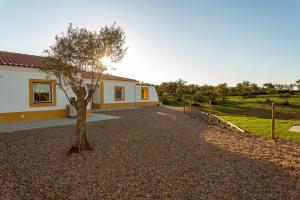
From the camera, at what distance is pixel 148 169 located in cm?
481

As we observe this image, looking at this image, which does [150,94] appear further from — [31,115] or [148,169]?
[148,169]

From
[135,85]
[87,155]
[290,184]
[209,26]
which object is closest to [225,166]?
[290,184]

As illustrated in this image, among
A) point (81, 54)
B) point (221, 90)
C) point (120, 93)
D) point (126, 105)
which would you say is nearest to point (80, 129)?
point (81, 54)

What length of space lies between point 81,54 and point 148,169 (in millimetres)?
3909

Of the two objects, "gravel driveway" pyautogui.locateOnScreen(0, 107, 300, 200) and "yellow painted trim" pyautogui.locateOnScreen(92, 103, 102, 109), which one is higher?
"yellow painted trim" pyautogui.locateOnScreen(92, 103, 102, 109)

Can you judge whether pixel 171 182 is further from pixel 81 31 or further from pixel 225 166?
pixel 81 31

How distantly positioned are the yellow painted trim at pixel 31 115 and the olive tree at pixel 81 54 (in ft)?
22.2

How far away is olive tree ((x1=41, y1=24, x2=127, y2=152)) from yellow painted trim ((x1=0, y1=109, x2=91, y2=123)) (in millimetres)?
6769

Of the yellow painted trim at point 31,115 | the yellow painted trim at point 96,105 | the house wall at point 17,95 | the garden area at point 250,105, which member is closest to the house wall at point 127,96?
the yellow painted trim at point 96,105

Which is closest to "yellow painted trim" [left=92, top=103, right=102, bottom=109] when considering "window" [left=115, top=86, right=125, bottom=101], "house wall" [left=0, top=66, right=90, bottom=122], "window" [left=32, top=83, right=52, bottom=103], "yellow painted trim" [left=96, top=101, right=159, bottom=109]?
"yellow painted trim" [left=96, top=101, right=159, bottom=109]

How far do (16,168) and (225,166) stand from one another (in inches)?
211

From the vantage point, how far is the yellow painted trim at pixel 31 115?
10867mm

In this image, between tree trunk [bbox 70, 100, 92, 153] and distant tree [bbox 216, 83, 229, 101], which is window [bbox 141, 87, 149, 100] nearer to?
distant tree [bbox 216, 83, 229, 101]

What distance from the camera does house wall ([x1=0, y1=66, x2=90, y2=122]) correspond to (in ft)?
35.2
